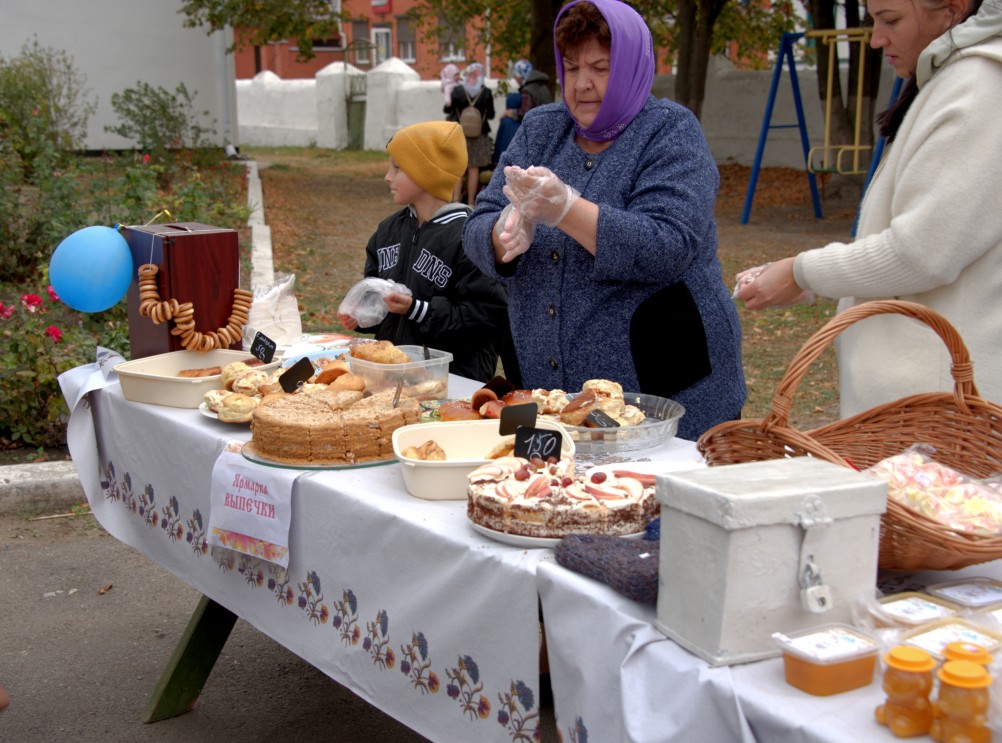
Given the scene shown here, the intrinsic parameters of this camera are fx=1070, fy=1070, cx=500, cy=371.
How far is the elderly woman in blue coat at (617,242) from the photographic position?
245 centimetres

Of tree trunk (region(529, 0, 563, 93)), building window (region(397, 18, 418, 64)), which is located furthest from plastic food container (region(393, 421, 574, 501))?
building window (region(397, 18, 418, 64))

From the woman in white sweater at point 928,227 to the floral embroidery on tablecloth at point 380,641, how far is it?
3.38 ft

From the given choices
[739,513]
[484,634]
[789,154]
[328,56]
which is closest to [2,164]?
[484,634]

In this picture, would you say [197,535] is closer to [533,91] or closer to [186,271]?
[186,271]

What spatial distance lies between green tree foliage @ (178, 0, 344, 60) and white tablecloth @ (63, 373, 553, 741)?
14.8 m

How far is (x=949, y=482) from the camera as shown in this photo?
1620 mm

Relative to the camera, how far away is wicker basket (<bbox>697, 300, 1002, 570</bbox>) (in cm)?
143

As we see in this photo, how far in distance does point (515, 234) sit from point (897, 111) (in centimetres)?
90

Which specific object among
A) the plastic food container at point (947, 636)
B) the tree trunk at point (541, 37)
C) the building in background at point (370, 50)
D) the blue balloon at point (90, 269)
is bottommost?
the plastic food container at point (947, 636)

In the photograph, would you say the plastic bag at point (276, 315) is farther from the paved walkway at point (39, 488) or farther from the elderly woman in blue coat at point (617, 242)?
the paved walkway at point (39, 488)

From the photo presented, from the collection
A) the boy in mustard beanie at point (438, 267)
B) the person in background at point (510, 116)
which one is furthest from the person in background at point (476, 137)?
the boy in mustard beanie at point (438, 267)

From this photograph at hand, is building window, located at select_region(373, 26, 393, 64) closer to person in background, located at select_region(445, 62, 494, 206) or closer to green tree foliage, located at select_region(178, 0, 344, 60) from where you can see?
green tree foliage, located at select_region(178, 0, 344, 60)

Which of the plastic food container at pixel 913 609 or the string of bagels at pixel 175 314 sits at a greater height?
the string of bagels at pixel 175 314

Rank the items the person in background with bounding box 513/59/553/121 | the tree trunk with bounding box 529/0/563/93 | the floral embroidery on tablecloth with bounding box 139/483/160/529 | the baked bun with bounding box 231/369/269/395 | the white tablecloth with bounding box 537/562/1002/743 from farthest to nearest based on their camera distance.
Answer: the tree trunk with bounding box 529/0/563/93 < the person in background with bounding box 513/59/553/121 < the floral embroidery on tablecloth with bounding box 139/483/160/529 < the baked bun with bounding box 231/369/269/395 < the white tablecloth with bounding box 537/562/1002/743
